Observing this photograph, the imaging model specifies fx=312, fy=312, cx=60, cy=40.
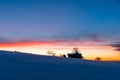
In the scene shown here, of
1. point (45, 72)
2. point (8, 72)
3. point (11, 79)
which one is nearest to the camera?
point (11, 79)

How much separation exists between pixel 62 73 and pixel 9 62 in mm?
829

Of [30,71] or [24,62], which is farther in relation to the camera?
[24,62]

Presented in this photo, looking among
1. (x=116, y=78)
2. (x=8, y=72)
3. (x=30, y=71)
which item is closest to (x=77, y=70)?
(x=116, y=78)

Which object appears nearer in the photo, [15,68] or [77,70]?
[15,68]

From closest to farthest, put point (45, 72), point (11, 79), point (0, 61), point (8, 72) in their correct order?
1. point (11, 79)
2. point (8, 72)
3. point (45, 72)
4. point (0, 61)

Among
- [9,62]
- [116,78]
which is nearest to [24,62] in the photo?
[9,62]

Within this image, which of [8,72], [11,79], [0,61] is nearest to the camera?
[11,79]

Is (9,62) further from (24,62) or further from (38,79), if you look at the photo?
(38,79)

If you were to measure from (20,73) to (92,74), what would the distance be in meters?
1.21

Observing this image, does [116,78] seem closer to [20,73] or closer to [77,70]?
[77,70]

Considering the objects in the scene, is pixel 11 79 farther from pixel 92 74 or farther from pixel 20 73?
pixel 92 74

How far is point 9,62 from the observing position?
459 centimetres

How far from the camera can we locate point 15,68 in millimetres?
4238

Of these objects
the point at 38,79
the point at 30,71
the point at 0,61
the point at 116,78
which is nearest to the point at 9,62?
the point at 0,61
